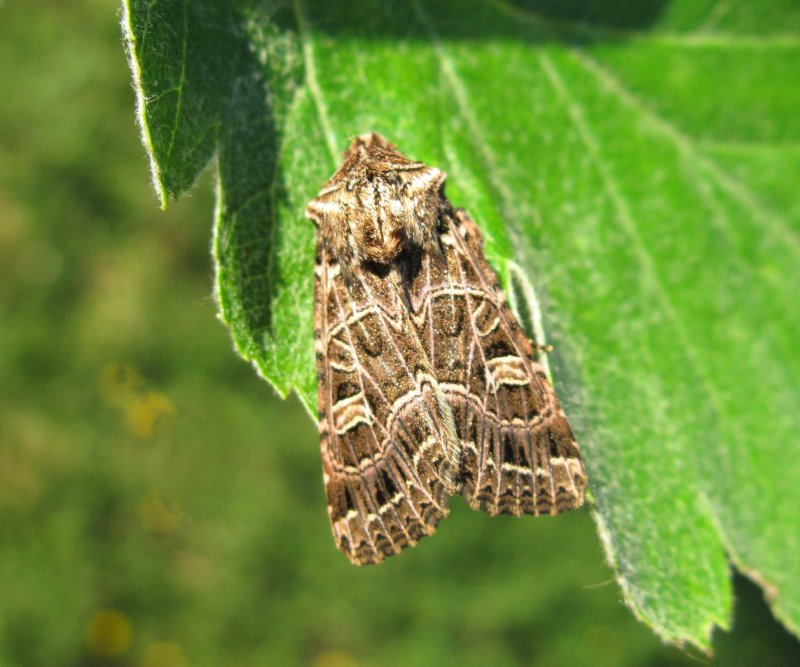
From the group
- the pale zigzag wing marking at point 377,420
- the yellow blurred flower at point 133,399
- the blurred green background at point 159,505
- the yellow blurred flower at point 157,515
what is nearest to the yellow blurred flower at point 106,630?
the blurred green background at point 159,505

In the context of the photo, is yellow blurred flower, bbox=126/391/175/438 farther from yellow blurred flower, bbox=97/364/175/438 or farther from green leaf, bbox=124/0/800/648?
green leaf, bbox=124/0/800/648

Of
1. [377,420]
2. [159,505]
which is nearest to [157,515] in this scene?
[159,505]

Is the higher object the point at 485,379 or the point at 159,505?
the point at 485,379

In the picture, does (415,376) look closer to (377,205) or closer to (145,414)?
(377,205)

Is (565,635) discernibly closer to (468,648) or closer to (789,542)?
(468,648)

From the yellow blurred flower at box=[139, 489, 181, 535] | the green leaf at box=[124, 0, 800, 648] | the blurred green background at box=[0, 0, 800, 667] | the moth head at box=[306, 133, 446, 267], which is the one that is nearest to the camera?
the green leaf at box=[124, 0, 800, 648]

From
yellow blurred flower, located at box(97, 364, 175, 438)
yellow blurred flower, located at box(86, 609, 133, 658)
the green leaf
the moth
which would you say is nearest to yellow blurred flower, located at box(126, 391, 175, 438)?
yellow blurred flower, located at box(97, 364, 175, 438)

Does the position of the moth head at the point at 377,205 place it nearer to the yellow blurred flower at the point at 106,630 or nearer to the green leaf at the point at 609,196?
the green leaf at the point at 609,196
